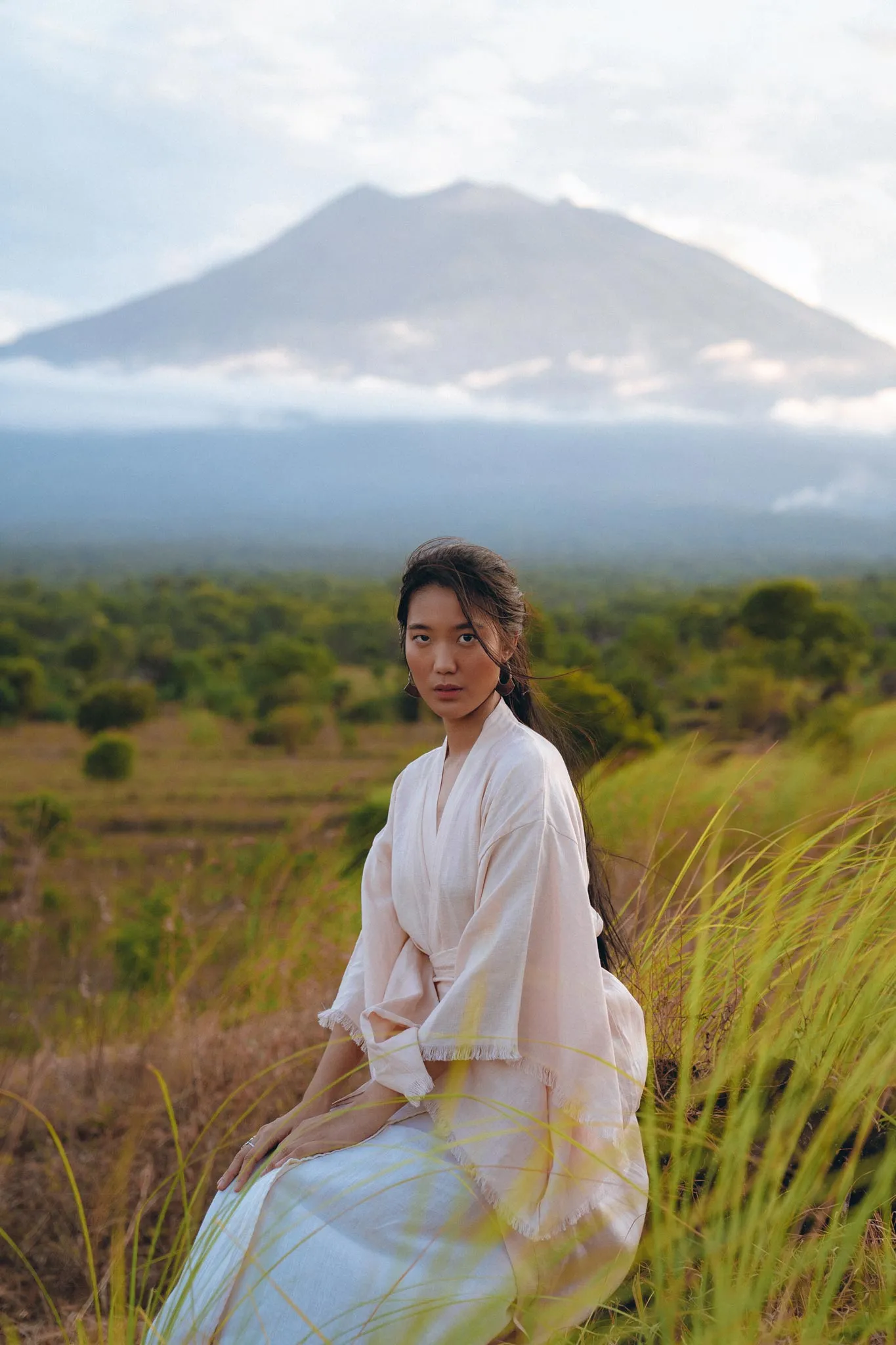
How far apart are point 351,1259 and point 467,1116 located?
25 centimetres

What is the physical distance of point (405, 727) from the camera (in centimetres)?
2666

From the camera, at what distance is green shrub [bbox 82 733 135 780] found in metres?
20.7

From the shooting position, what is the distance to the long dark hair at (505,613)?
182 centimetres

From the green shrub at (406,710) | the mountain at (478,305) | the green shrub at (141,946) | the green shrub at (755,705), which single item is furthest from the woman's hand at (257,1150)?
the mountain at (478,305)

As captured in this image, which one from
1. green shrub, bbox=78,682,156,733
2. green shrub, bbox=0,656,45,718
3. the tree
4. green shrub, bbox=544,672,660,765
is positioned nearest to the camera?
green shrub, bbox=544,672,660,765

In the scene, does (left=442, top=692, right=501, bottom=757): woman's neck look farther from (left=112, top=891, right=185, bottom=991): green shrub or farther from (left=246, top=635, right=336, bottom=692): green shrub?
(left=246, top=635, right=336, bottom=692): green shrub

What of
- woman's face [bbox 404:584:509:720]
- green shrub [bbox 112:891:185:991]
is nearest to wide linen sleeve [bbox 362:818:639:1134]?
woman's face [bbox 404:584:509:720]

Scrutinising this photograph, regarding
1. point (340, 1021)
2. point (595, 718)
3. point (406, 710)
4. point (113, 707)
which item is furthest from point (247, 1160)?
point (406, 710)

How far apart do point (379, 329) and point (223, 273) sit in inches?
1043

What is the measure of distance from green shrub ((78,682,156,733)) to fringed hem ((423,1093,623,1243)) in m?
23.6

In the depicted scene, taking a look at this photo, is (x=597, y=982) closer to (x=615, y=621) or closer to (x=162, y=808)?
(x=162, y=808)

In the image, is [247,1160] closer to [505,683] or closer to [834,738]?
[505,683]

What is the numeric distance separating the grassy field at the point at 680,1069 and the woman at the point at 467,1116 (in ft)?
0.34

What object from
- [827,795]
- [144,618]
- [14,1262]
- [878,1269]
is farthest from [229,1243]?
[144,618]
